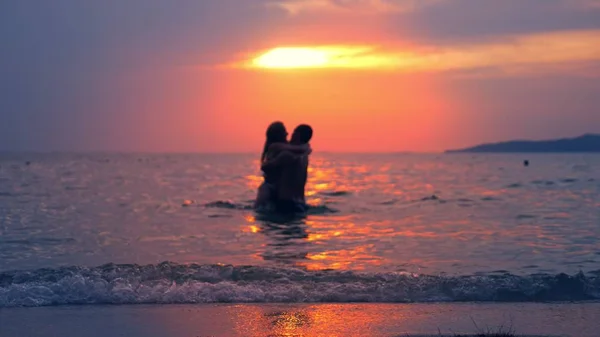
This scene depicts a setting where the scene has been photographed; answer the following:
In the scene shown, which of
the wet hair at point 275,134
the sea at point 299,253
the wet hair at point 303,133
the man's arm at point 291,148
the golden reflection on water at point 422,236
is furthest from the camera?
the wet hair at point 275,134

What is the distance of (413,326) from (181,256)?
505 centimetres

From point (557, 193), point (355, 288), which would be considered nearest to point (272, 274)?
point (355, 288)

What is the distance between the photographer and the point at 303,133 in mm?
15023

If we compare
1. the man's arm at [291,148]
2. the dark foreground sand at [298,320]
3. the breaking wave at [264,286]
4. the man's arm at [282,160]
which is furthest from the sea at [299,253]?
the man's arm at [291,148]

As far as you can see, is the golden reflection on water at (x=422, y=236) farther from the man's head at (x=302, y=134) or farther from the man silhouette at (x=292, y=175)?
the man's head at (x=302, y=134)

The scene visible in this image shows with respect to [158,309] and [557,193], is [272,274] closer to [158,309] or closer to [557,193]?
[158,309]

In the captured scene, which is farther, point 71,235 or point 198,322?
point 71,235

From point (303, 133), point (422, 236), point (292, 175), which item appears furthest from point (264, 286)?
point (292, 175)

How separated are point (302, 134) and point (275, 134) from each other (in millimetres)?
621

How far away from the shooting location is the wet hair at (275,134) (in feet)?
50.0

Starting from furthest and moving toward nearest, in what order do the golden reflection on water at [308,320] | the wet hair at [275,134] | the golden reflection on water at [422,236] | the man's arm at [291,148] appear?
the wet hair at [275,134] < the man's arm at [291,148] < the golden reflection on water at [422,236] < the golden reflection on water at [308,320]

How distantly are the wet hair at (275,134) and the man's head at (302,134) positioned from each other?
0.23 metres

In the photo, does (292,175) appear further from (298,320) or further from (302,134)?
(298,320)

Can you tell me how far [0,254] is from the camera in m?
10.7
